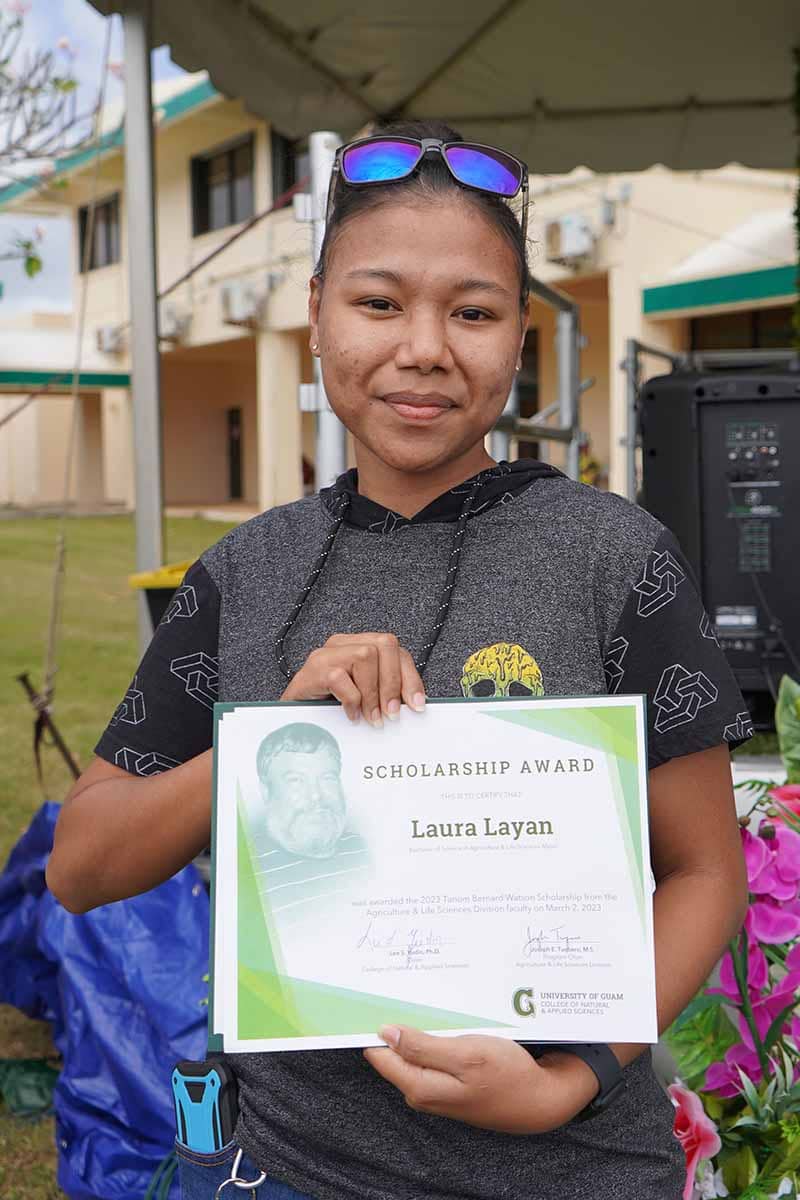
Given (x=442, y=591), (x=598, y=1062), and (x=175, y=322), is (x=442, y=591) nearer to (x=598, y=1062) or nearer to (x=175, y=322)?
(x=598, y=1062)

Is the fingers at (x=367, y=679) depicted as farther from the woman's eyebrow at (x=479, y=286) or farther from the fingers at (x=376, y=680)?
the woman's eyebrow at (x=479, y=286)

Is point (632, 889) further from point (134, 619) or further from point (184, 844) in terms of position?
point (134, 619)

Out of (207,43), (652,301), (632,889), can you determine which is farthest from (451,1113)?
(652,301)

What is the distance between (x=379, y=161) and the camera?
3.42 feet

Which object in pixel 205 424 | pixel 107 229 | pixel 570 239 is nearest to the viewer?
pixel 570 239

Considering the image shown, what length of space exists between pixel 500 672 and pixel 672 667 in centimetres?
14

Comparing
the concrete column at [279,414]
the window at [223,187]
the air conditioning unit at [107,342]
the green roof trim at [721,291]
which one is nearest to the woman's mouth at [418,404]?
the green roof trim at [721,291]

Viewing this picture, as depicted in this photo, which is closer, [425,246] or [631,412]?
[425,246]

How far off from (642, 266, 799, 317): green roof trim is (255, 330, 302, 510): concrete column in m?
6.75

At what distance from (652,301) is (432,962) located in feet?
40.3

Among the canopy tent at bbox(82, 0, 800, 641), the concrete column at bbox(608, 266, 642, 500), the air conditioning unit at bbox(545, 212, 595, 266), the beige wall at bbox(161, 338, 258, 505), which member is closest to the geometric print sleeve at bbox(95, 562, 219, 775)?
the canopy tent at bbox(82, 0, 800, 641)

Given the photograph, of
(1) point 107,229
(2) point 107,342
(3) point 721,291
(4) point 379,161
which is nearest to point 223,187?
(2) point 107,342

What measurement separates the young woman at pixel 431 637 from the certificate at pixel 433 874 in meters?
0.05
